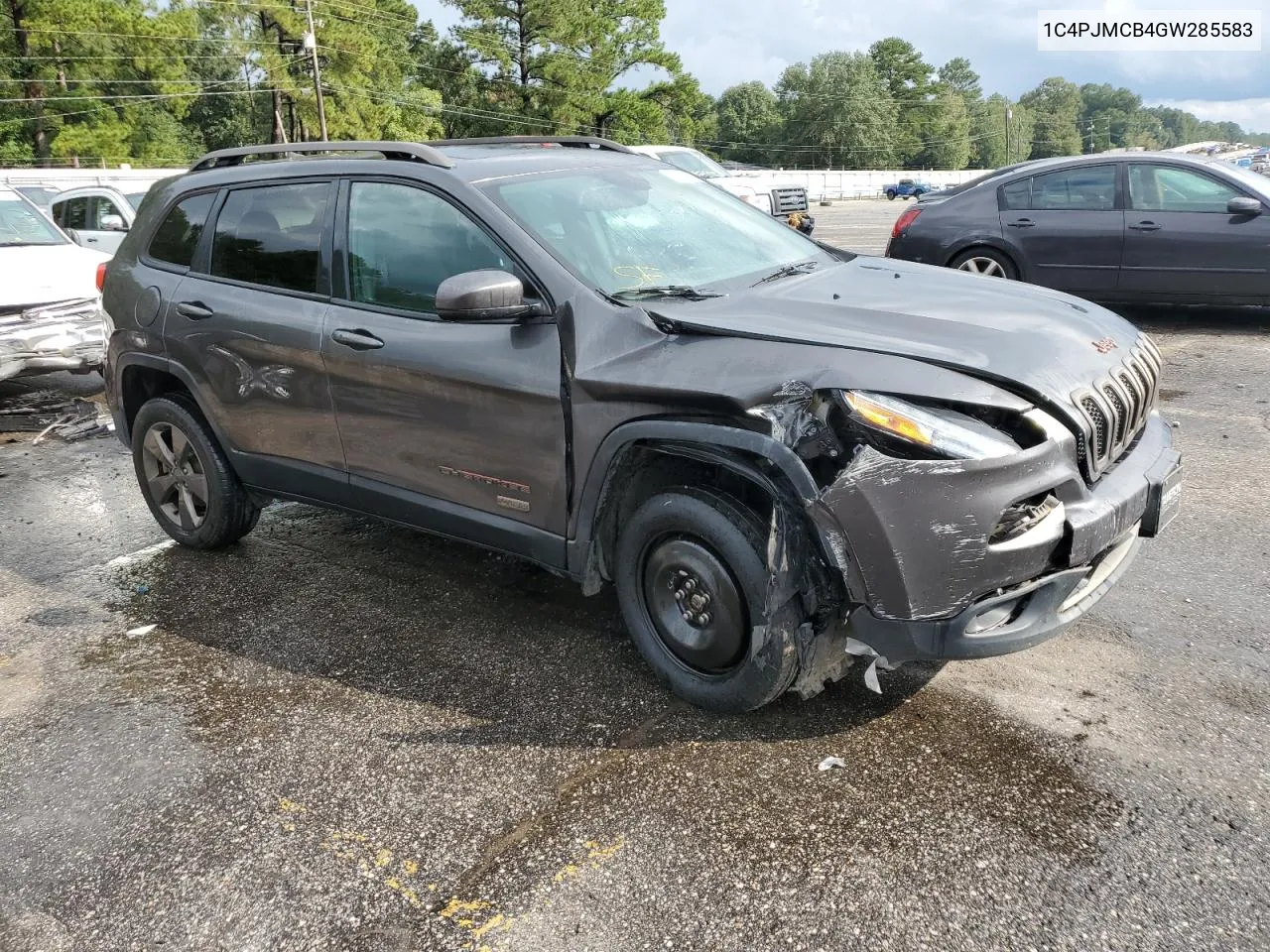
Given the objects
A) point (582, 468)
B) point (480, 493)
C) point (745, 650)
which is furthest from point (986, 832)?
point (480, 493)

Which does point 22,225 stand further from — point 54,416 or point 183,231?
point 183,231

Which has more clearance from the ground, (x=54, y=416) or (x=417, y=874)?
(x=54, y=416)

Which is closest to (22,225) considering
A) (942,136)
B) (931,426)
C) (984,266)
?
(984,266)

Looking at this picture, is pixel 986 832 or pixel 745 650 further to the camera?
pixel 745 650

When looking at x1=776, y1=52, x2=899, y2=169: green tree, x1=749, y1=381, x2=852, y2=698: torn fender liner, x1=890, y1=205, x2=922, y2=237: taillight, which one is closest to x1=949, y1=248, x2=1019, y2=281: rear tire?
x1=890, y1=205, x2=922, y2=237: taillight

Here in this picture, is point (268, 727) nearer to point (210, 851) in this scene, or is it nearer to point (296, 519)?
point (210, 851)

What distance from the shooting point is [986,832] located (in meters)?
2.62

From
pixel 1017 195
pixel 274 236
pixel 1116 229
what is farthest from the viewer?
pixel 1017 195

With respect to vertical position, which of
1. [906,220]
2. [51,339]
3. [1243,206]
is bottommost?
[51,339]

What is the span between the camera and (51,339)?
806 cm

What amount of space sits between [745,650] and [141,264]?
3654mm

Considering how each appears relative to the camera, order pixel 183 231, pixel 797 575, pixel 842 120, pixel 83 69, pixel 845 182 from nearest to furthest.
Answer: pixel 797 575, pixel 183 231, pixel 83 69, pixel 845 182, pixel 842 120

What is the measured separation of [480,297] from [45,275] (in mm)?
6989

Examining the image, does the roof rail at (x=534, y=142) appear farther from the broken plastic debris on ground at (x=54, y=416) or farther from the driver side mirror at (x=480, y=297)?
the broken plastic debris on ground at (x=54, y=416)
